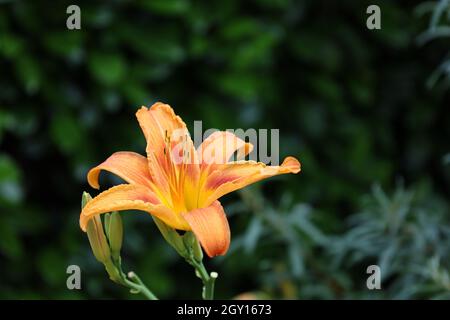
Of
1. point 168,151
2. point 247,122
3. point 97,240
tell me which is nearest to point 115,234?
point 97,240

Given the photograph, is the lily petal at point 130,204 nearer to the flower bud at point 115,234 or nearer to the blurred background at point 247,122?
the flower bud at point 115,234

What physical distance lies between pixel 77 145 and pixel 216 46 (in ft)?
1.68

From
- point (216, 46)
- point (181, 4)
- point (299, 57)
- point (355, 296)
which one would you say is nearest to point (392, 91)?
point (299, 57)

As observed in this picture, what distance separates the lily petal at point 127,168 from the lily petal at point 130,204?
0.03 metres

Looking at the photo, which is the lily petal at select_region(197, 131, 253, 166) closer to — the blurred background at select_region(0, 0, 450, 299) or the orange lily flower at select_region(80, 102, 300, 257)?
the orange lily flower at select_region(80, 102, 300, 257)

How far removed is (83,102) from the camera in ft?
6.86

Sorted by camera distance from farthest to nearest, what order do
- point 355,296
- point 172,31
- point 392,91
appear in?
point 392,91
point 172,31
point 355,296

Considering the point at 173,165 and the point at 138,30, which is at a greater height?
the point at 138,30

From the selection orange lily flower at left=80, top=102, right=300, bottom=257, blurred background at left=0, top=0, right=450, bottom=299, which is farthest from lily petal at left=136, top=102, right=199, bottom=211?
blurred background at left=0, top=0, right=450, bottom=299

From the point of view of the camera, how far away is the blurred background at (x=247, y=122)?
1.95 meters

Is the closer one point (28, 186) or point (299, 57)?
point (28, 186)

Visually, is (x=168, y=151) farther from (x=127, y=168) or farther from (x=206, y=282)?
(x=206, y=282)

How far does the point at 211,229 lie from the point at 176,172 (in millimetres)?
150
